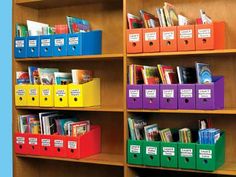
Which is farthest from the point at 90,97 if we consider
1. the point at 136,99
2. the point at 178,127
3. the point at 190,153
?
the point at 190,153

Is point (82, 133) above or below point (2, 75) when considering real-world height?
below

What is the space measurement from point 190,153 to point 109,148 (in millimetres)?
893

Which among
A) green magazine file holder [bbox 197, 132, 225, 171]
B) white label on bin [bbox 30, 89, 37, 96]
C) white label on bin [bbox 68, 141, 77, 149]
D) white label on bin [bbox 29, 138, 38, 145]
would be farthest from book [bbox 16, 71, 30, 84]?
green magazine file holder [bbox 197, 132, 225, 171]

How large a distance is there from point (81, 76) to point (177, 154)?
1018 millimetres

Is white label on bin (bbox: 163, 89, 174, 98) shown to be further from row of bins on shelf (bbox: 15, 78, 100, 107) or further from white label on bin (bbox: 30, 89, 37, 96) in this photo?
white label on bin (bbox: 30, 89, 37, 96)

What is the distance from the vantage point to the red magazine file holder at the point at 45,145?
117 inches

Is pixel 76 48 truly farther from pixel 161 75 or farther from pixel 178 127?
pixel 178 127

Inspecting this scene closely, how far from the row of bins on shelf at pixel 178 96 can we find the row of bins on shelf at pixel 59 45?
0.54 meters

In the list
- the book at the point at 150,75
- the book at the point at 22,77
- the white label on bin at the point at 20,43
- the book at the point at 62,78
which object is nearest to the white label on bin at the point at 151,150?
the book at the point at 150,75

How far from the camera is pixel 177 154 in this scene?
2.52 m

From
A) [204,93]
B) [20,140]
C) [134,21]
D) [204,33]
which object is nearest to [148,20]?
[134,21]

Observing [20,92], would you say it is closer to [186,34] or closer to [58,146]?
[58,146]

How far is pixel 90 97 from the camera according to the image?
300 cm

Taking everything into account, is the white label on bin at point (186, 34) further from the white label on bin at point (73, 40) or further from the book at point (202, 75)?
the white label on bin at point (73, 40)
